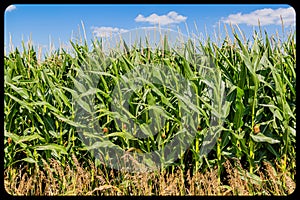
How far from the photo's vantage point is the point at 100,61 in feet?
12.7

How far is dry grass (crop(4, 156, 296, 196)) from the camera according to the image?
3.30 m

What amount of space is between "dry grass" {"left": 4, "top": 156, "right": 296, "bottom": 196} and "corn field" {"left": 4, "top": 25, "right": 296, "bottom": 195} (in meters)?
0.02

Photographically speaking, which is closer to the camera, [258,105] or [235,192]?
[235,192]

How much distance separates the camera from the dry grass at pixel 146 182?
3301 millimetres

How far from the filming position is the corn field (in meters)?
3.42

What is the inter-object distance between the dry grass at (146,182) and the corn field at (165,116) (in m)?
0.02

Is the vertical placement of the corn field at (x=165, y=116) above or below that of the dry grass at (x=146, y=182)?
above

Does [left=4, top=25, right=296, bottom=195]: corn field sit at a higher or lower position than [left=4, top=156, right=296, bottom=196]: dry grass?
higher

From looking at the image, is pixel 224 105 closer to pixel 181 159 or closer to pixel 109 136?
pixel 181 159

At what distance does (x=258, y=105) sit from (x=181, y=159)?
0.93 metres

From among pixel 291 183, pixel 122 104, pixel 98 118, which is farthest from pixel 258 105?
pixel 98 118

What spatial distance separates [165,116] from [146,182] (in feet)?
2.12

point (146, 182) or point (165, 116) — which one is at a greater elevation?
point (165, 116)

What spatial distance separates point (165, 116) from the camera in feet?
11.2
